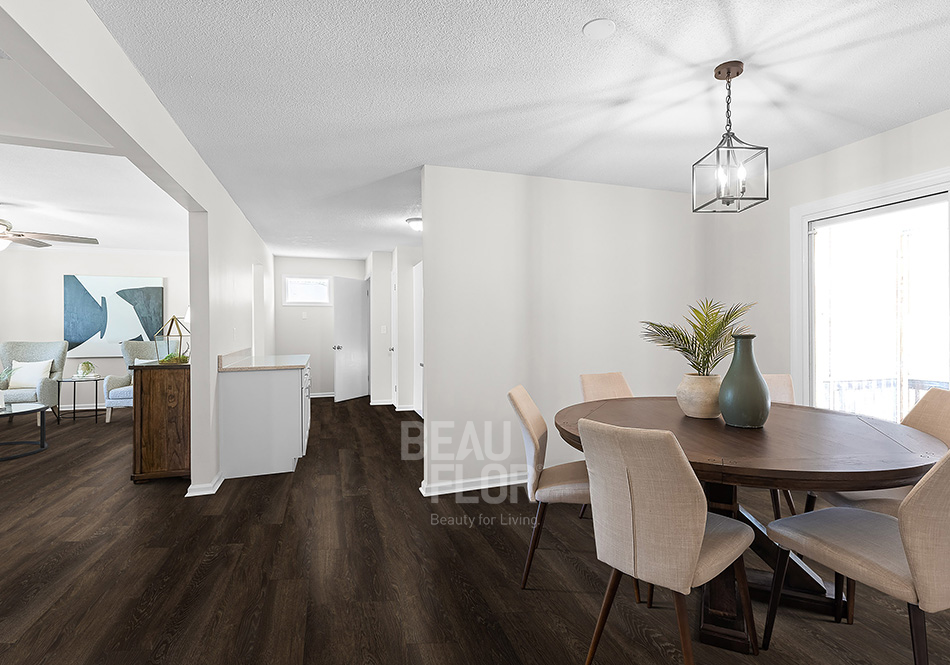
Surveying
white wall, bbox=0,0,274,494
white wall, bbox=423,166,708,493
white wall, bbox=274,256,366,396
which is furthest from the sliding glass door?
white wall, bbox=274,256,366,396

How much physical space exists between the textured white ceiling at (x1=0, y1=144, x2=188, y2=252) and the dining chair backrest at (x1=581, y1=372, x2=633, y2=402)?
11.7 ft

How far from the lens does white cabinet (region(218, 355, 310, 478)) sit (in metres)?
3.89

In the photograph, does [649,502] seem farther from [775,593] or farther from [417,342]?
[417,342]

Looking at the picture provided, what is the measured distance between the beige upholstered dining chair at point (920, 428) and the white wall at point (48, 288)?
843cm

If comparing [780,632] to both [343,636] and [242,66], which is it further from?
[242,66]

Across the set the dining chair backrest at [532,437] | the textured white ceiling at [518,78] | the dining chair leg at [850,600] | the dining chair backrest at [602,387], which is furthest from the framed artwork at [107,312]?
the dining chair leg at [850,600]

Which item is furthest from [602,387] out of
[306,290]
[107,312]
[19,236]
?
[107,312]

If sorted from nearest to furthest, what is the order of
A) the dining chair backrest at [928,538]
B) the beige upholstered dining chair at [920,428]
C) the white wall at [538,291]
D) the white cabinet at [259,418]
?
the dining chair backrest at [928,538], the beige upholstered dining chair at [920,428], the white wall at [538,291], the white cabinet at [259,418]

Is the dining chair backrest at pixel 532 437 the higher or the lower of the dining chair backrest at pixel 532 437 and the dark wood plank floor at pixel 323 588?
the higher

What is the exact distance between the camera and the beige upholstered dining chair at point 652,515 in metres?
1.50

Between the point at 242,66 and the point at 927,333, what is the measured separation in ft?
13.9

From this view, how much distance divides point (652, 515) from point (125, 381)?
703cm

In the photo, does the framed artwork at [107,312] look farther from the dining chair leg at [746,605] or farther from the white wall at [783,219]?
the dining chair leg at [746,605]

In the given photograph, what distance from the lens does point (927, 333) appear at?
319 centimetres
